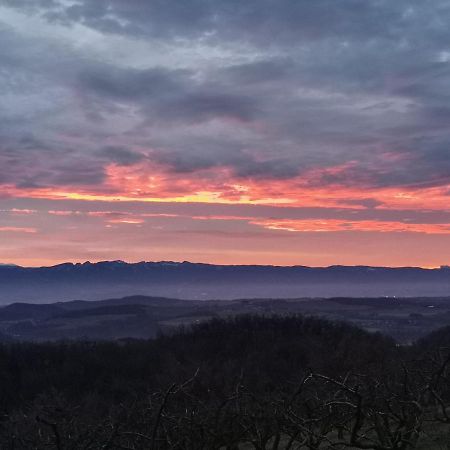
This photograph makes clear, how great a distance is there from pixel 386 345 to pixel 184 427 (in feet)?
331

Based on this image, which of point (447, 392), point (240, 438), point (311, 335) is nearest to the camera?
point (240, 438)

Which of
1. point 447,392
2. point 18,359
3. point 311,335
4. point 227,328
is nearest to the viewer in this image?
point 447,392

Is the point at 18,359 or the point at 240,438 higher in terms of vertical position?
the point at 240,438

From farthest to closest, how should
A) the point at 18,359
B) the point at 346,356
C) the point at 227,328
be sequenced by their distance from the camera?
the point at 227,328, the point at 18,359, the point at 346,356

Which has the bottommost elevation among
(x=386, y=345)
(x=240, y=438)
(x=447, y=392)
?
(x=386, y=345)

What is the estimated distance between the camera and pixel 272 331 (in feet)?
454

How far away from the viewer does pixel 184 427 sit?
10750mm

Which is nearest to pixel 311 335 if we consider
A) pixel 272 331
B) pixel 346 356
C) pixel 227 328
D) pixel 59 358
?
pixel 272 331

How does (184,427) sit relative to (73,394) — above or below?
above

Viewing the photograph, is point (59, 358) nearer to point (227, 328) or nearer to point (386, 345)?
point (227, 328)

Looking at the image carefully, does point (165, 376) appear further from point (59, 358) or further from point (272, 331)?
point (272, 331)

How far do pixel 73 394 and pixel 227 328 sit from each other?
5441 centimetres

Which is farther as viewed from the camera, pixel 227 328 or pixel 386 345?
pixel 227 328

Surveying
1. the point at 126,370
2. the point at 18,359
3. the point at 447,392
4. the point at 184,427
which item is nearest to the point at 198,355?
the point at 126,370
